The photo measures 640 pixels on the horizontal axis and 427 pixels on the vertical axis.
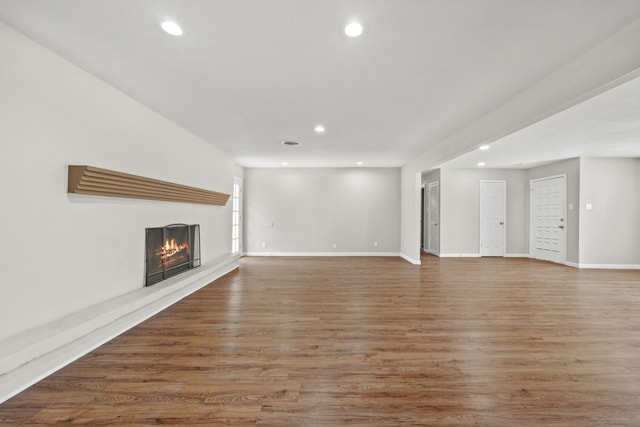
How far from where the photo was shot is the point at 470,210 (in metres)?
7.75

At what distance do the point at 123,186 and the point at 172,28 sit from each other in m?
1.77

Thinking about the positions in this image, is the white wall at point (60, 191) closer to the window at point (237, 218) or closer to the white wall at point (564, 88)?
the window at point (237, 218)

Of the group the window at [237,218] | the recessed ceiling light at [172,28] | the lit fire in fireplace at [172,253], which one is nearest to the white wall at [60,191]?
the lit fire in fireplace at [172,253]

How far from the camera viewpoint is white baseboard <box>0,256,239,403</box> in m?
1.83

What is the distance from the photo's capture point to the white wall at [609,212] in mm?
6184

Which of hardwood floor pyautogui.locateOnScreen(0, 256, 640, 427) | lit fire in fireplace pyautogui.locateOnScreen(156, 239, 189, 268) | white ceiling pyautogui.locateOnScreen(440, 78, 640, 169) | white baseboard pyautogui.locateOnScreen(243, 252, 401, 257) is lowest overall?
hardwood floor pyautogui.locateOnScreen(0, 256, 640, 427)

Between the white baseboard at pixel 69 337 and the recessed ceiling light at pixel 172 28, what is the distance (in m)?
2.36

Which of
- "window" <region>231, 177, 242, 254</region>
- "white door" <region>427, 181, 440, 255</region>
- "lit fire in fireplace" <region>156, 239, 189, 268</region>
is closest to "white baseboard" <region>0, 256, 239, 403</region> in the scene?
"lit fire in fireplace" <region>156, 239, 189, 268</region>

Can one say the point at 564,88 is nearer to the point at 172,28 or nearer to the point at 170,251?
the point at 172,28

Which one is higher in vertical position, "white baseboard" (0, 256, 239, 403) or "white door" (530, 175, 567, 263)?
"white door" (530, 175, 567, 263)

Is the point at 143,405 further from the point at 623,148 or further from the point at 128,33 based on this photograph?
the point at 623,148

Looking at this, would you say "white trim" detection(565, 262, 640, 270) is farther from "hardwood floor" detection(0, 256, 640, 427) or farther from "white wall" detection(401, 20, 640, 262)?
"white wall" detection(401, 20, 640, 262)

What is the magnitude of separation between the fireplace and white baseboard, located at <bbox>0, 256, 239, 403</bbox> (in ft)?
0.88

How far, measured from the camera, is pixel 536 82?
265cm
